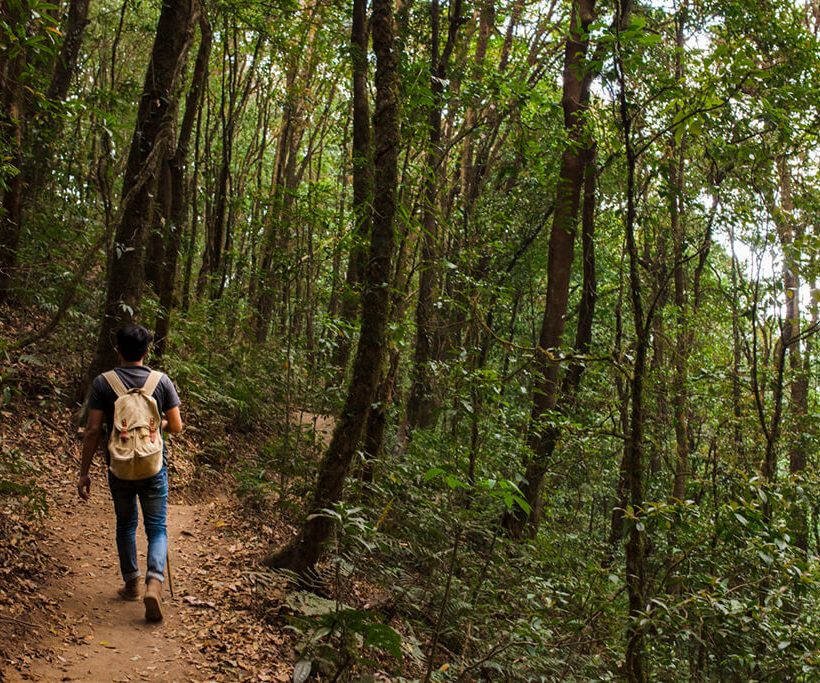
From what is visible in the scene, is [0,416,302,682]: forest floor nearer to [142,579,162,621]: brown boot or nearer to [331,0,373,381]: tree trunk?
[142,579,162,621]: brown boot

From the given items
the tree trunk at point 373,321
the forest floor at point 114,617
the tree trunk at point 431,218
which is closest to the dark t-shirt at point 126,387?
the forest floor at point 114,617

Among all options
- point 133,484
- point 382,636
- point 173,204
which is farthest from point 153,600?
point 173,204

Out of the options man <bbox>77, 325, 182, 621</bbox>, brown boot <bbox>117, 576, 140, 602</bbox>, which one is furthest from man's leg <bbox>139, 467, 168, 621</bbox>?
brown boot <bbox>117, 576, 140, 602</bbox>

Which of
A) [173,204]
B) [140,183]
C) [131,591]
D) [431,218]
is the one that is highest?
[431,218]

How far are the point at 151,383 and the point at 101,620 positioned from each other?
1.73 m

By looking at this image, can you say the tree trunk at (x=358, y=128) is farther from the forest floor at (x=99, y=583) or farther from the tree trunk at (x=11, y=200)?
the tree trunk at (x=11, y=200)

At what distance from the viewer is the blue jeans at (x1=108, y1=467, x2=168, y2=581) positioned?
16.6 feet

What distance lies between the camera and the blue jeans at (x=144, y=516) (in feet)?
16.6

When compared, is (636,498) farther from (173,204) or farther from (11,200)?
(173,204)

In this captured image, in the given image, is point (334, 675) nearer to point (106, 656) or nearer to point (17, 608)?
point (106, 656)

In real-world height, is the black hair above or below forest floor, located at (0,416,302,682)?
above

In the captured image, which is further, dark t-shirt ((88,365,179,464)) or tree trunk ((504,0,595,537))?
tree trunk ((504,0,595,537))

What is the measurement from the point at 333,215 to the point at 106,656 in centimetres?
636

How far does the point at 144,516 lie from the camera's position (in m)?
5.13
